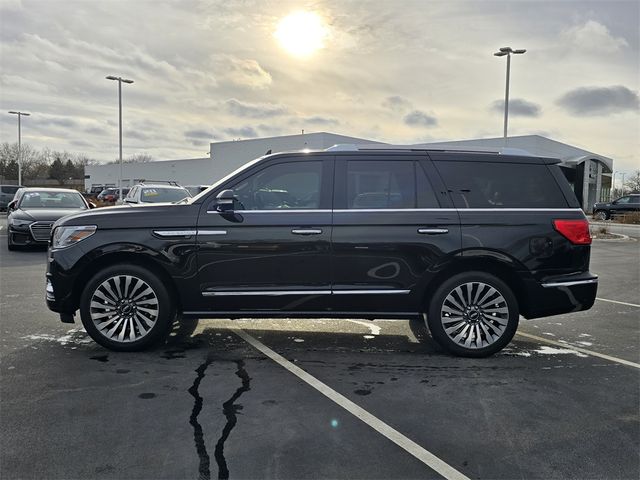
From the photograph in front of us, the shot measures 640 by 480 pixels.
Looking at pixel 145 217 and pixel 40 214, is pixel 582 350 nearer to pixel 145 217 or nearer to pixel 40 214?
pixel 145 217

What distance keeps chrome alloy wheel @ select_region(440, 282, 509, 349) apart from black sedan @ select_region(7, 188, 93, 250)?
10268mm

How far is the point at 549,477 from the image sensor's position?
9.56 ft

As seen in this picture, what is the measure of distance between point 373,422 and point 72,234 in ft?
11.0

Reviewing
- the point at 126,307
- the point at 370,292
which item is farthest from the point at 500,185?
the point at 126,307

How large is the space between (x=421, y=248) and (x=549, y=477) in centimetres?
238

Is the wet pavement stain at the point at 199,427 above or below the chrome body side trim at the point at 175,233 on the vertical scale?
below

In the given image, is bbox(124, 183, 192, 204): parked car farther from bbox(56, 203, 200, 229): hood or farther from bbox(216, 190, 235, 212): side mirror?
bbox(216, 190, 235, 212): side mirror

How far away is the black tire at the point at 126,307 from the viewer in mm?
4926

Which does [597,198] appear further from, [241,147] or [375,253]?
[375,253]

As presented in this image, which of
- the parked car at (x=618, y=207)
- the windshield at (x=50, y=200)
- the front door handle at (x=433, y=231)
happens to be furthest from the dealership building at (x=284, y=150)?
the front door handle at (x=433, y=231)

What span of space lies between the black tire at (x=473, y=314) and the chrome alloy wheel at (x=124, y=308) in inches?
107

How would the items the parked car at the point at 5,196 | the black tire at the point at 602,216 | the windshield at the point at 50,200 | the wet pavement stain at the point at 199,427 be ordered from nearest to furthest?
1. the wet pavement stain at the point at 199,427
2. the windshield at the point at 50,200
3. the black tire at the point at 602,216
4. the parked car at the point at 5,196

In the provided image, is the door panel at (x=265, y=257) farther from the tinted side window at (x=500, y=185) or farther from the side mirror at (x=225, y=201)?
the tinted side window at (x=500, y=185)

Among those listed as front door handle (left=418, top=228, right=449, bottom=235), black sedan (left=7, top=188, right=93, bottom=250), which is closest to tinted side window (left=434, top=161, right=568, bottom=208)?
front door handle (left=418, top=228, right=449, bottom=235)
